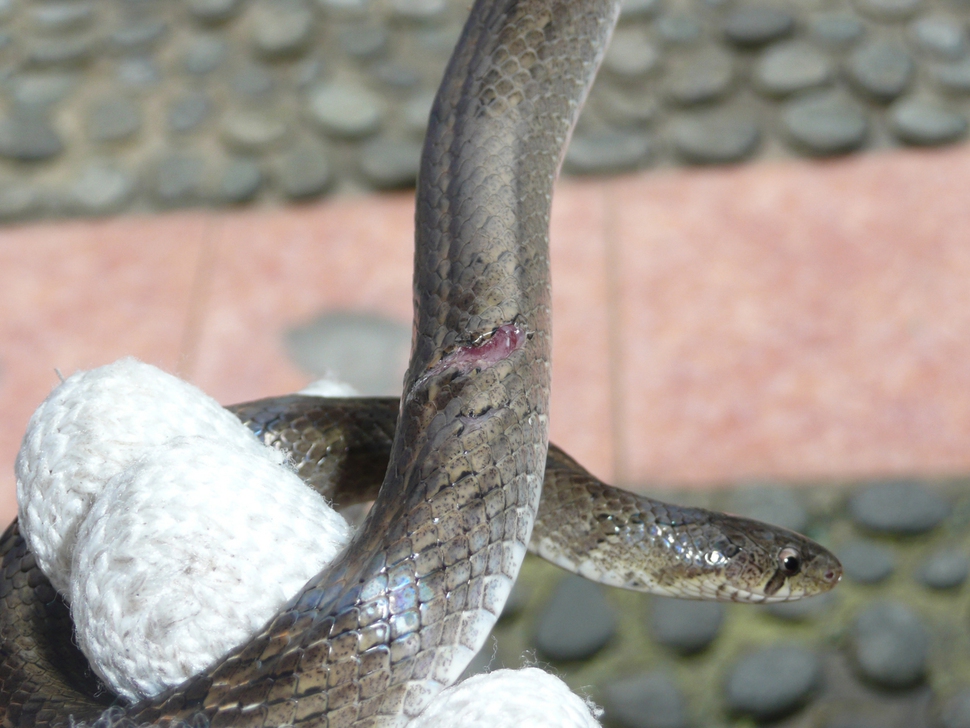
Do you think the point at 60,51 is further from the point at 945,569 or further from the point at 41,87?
the point at 945,569

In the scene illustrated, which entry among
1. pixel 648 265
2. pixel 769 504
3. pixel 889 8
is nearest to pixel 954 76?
pixel 889 8

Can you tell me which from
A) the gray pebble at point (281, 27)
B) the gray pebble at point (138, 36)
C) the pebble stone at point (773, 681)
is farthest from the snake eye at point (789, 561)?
the gray pebble at point (138, 36)

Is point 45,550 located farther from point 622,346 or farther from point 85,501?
point 622,346

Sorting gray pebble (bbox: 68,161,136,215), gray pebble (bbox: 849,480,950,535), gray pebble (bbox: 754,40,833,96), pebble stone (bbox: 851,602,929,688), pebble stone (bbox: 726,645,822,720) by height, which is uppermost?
gray pebble (bbox: 754,40,833,96)

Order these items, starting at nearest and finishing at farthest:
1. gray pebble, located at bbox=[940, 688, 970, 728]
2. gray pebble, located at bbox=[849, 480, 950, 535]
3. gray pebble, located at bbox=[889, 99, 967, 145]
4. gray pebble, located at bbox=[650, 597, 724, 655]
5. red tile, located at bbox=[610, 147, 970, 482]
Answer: gray pebble, located at bbox=[940, 688, 970, 728], gray pebble, located at bbox=[650, 597, 724, 655], gray pebble, located at bbox=[849, 480, 950, 535], red tile, located at bbox=[610, 147, 970, 482], gray pebble, located at bbox=[889, 99, 967, 145]

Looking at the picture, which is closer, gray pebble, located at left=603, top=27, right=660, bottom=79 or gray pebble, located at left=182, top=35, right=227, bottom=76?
gray pebble, located at left=603, top=27, right=660, bottom=79

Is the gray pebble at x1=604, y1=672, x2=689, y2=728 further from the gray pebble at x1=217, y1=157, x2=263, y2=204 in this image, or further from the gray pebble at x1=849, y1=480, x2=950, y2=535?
the gray pebble at x1=217, y1=157, x2=263, y2=204

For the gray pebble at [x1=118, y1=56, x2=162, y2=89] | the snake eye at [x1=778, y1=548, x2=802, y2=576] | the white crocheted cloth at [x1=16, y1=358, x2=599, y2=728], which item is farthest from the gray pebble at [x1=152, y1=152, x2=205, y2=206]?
the white crocheted cloth at [x1=16, y1=358, x2=599, y2=728]
